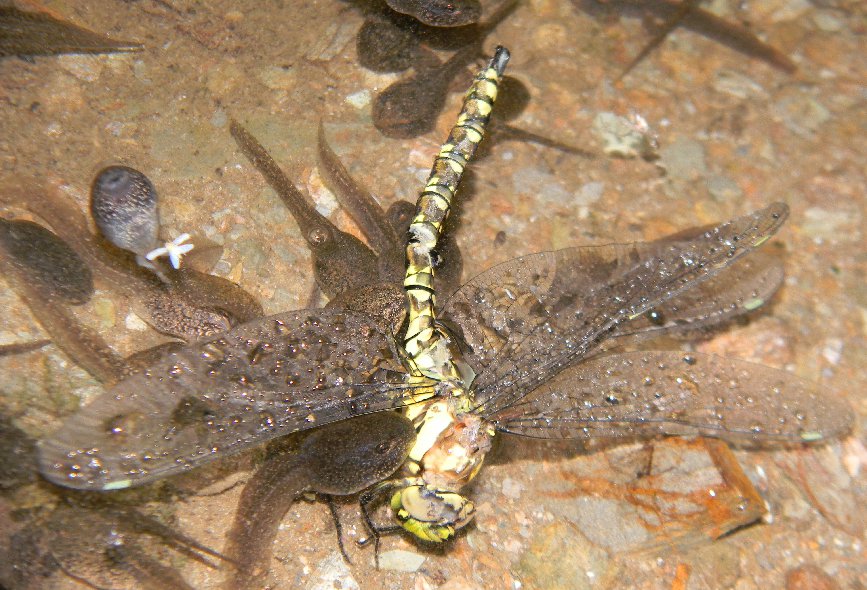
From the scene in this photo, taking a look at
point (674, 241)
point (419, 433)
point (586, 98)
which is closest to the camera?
point (419, 433)

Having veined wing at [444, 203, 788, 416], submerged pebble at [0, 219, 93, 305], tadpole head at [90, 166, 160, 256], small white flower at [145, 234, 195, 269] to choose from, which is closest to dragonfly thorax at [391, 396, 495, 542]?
veined wing at [444, 203, 788, 416]

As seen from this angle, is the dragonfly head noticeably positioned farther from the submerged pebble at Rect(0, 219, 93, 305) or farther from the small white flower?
the submerged pebble at Rect(0, 219, 93, 305)

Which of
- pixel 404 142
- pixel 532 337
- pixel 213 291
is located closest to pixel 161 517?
pixel 213 291

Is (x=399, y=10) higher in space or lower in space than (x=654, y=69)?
higher

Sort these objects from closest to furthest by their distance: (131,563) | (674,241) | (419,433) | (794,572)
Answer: (131,563) < (419,433) < (794,572) < (674,241)

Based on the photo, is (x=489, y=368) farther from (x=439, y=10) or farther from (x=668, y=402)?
(x=439, y=10)

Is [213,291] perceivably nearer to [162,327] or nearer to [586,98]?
[162,327]

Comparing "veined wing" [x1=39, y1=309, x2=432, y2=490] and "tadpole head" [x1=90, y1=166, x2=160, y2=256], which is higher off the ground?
"tadpole head" [x1=90, y1=166, x2=160, y2=256]

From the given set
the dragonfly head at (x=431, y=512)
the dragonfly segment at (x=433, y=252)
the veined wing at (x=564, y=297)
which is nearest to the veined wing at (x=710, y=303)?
the veined wing at (x=564, y=297)
